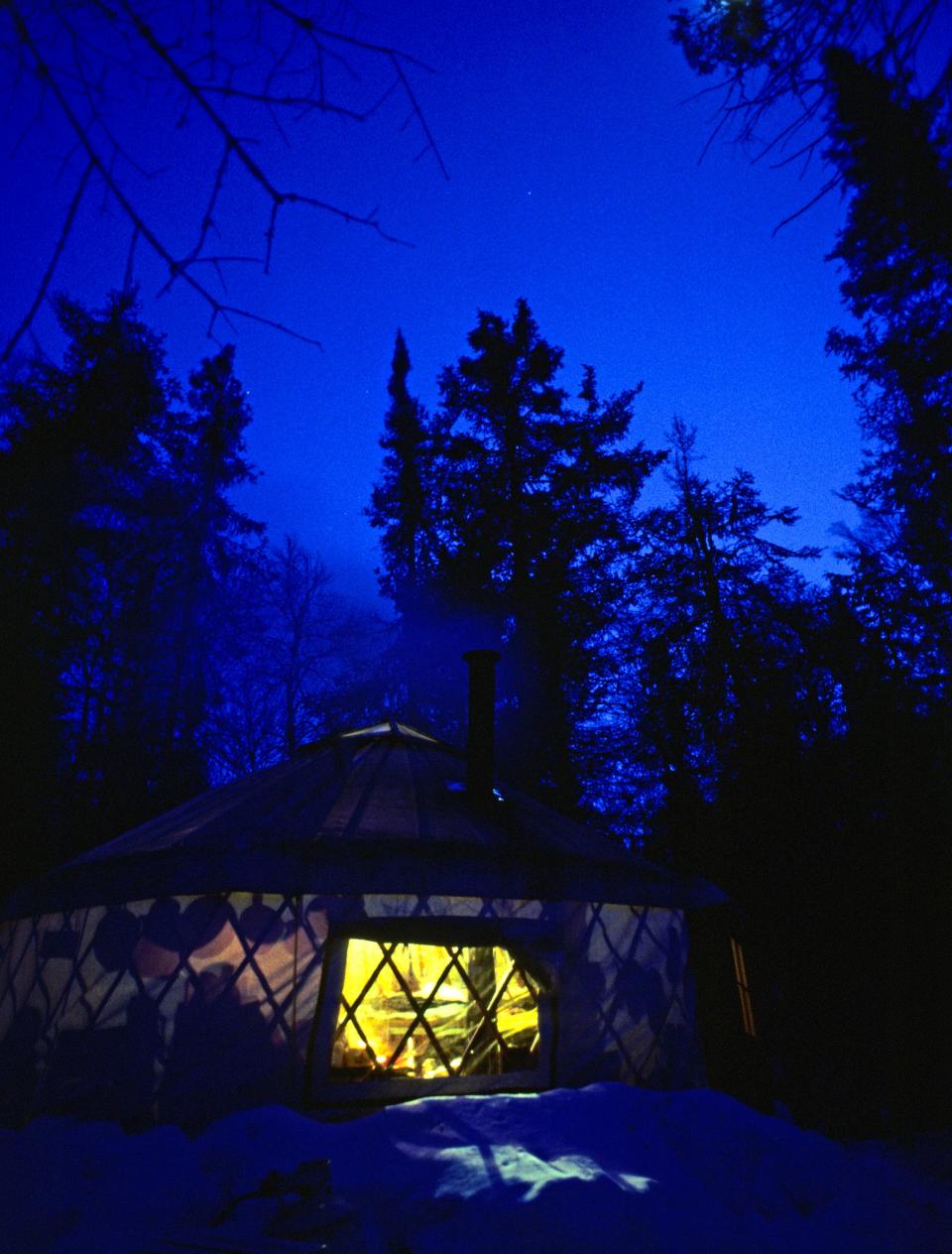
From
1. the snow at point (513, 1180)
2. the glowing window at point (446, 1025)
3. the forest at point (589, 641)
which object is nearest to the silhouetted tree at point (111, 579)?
the forest at point (589, 641)

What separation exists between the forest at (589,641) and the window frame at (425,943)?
6.07 feet

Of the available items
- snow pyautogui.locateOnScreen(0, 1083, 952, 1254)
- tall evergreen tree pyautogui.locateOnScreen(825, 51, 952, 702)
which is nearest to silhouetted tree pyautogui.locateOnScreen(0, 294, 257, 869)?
snow pyautogui.locateOnScreen(0, 1083, 952, 1254)

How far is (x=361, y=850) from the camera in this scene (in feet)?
13.0

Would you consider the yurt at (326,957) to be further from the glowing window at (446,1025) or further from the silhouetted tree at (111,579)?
the silhouetted tree at (111,579)

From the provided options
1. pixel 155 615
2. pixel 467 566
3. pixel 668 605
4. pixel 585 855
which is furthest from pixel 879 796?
pixel 155 615

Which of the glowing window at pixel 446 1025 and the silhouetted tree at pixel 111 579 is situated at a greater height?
the silhouetted tree at pixel 111 579

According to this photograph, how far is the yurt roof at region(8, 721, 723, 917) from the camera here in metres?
3.75

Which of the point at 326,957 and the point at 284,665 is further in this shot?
the point at 284,665

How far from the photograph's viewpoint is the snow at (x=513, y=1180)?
7.40ft

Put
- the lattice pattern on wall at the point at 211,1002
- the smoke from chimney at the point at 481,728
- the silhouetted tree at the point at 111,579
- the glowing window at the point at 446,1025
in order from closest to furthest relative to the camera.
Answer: the lattice pattern on wall at the point at 211,1002, the glowing window at the point at 446,1025, the smoke from chimney at the point at 481,728, the silhouetted tree at the point at 111,579

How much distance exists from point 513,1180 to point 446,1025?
101 inches

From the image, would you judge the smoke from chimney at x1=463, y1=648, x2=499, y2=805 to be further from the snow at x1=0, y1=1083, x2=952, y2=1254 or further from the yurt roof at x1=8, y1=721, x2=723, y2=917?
the snow at x1=0, y1=1083, x2=952, y2=1254

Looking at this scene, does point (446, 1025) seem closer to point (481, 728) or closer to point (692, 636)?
point (481, 728)

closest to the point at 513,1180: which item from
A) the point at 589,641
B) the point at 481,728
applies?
the point at 481,728
